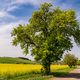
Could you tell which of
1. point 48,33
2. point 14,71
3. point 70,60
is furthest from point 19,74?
point 70,60

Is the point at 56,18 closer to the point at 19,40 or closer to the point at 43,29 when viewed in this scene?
the point at 43,29

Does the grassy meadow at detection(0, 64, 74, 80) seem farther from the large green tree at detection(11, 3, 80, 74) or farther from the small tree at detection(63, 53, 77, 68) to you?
the small tree at detection(63, 53, 77, 68)

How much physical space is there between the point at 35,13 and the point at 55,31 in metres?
4.53

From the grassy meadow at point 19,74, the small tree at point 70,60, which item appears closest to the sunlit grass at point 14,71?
the grassy meadow at point 19,74

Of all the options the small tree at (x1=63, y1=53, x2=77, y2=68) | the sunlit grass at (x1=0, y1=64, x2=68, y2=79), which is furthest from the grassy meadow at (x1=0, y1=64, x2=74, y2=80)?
the small tree at (x1=63, y1=53, x2=77, y2=68)

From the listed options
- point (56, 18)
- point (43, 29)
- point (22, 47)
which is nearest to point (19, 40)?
point (22, 47)

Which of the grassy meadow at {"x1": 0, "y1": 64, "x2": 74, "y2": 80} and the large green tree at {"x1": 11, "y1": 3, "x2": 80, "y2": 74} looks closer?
the grassy meadow at {"x1": 0, "y1": 64, "x2": 74, "y2": 80}

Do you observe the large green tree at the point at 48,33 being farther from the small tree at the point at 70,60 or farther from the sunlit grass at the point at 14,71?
the small tree at the point at 70,60

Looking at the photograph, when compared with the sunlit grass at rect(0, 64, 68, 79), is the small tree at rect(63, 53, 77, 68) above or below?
above

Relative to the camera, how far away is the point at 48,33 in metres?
48.3

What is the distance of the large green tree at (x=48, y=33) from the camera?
45812 millimetres

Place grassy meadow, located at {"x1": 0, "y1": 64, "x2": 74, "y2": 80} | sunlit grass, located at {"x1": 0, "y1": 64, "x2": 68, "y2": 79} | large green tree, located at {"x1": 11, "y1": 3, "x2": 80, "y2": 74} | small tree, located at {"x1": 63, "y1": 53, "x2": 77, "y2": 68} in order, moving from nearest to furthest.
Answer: grassy meadow, located at {"x1": 0, "y1": 64, "x2": 74, "y2": 80} → sunlit grass, located at {"x1": 0, "y1": 64, "x2": 68, "y2": 79} → large green tree, located at {"x1": 11, "y1": 3, "x2": 80, "y2": 74} → small tree, located at {"x1": 63, "y1": 53, "x2": 77, "y2": 68}

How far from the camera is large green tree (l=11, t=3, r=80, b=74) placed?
45.8 metres

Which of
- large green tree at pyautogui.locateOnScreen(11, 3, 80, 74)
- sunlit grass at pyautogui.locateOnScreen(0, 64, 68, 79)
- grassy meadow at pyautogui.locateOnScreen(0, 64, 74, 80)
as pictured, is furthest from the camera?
large green tree at pyautogui.locateOnScreen(11, 3, 80, 74)
